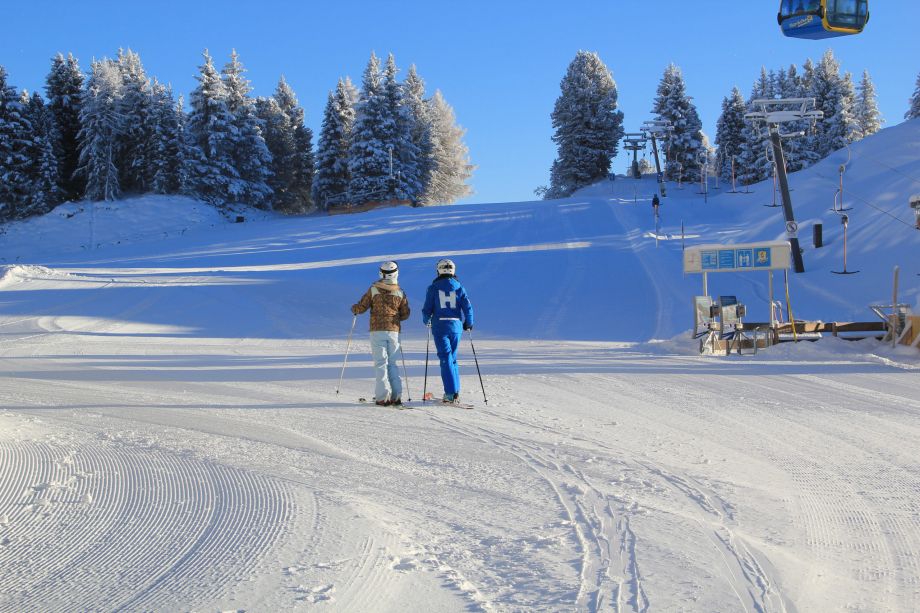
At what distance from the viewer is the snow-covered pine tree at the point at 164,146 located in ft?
183

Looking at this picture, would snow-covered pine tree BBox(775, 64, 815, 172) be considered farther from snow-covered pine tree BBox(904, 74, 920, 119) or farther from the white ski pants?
the white ski pants

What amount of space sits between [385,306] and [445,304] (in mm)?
679

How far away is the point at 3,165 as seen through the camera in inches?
2067

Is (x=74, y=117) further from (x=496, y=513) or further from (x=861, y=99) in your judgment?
(x=861, y=99)

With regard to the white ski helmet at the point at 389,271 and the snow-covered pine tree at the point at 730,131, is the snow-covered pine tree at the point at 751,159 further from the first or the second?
the white ski helmet at the point at 389,271

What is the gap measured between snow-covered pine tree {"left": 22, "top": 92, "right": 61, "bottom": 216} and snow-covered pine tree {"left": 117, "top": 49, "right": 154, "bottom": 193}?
4951mm

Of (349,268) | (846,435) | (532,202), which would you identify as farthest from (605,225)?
(846,435)

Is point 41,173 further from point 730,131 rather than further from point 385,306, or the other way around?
point 730,131

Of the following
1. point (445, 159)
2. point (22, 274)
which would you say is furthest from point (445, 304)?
point (445, 159)

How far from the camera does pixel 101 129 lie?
180ft

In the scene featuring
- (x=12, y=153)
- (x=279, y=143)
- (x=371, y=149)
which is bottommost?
(x=12, y=153)

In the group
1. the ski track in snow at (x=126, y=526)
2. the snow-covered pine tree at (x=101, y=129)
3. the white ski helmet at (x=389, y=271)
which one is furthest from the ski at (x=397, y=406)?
the snow-covered pine tree at (x=101, y=129)

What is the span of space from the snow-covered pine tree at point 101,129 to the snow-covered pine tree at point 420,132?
21662 mm

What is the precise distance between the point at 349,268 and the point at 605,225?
14.5 m
